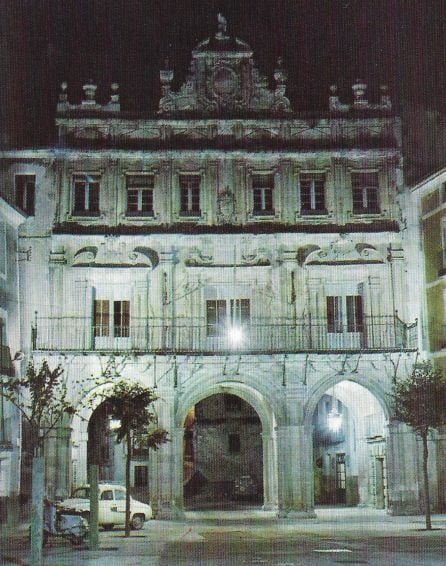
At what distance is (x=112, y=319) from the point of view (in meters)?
38.8

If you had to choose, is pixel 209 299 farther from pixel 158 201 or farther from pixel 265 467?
pixel 265 467

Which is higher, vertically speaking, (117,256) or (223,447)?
(117,256)

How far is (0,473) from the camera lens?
34781 mm

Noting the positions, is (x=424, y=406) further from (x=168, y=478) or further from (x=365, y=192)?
(x=365, y=192)

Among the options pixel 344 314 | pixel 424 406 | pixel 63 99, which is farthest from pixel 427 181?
pixel 63 99

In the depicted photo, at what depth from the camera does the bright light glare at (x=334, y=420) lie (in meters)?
43.5

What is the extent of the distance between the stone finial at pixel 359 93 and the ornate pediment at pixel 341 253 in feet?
20.3

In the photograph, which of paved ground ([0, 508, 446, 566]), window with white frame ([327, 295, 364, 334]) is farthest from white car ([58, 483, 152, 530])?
window with white frame ([327, 295, 364, 334])

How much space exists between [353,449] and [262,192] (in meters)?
13.2

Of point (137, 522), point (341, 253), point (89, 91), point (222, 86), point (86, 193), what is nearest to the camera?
point (137, 522)

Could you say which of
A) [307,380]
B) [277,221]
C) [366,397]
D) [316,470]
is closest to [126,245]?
[277,221]

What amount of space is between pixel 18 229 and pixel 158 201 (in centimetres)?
596

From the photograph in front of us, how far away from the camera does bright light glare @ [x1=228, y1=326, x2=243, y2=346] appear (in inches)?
1521

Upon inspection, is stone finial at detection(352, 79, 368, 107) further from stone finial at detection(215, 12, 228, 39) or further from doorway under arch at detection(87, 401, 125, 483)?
doorway under arch at detection(87, 401, 125, 483)
